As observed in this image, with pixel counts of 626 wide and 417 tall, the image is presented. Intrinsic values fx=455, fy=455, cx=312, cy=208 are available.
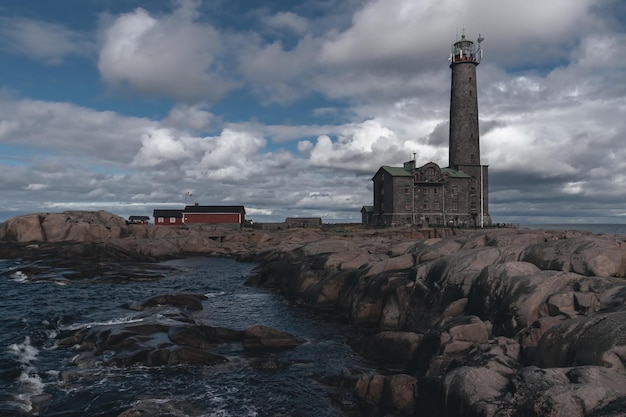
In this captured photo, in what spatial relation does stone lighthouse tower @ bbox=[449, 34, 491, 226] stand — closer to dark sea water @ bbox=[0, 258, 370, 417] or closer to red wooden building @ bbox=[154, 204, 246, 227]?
red wooden building @ bbox=[154, 204, 246, 227]

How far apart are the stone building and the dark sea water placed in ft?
169

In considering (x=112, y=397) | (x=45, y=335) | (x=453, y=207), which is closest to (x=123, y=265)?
(x=45, y=335)

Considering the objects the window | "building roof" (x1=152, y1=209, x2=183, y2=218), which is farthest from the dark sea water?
"building roof" (x1=152, y1=209, x2=183, y2=218)

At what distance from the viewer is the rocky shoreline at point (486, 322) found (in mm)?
10008

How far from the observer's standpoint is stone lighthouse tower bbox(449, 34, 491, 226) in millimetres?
80062

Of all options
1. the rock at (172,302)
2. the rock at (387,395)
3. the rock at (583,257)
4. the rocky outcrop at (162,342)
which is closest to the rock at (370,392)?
the rock at (387,395)

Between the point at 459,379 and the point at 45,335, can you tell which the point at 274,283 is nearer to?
the point at 45,335

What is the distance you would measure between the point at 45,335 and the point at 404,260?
19.5 meters

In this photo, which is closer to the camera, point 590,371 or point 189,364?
point 590,371

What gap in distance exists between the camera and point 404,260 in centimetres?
2734

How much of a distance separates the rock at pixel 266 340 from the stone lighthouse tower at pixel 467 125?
2696 inches

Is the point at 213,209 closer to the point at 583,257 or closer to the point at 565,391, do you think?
the point at 583,257

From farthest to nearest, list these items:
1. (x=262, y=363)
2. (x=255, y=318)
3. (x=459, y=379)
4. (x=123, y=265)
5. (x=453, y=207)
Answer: (x=453, y=207), (x=123, y=265), (x=255, y=318), (x=262, y=363), (x=459, y=379)

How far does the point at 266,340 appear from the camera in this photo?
803 inches
